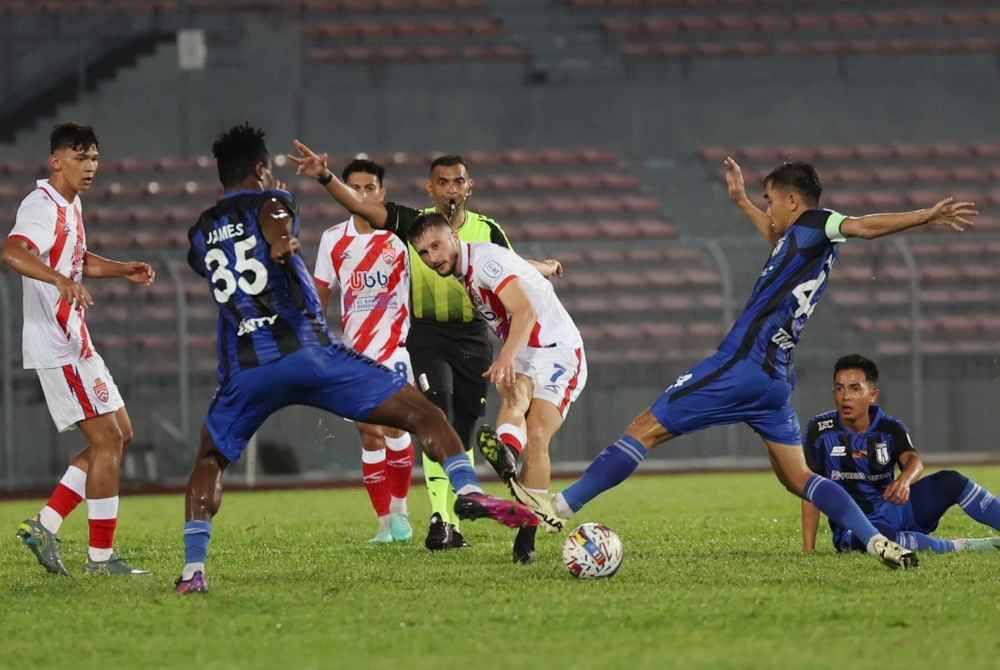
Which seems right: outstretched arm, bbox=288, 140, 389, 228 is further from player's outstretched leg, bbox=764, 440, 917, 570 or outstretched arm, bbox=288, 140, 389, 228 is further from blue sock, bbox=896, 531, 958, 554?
blue sock, bbox=896, 531, 958, 554

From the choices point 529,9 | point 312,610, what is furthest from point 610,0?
point 312,610

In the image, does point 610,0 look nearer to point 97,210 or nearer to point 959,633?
point 97,210

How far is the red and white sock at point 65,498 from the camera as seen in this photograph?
8414 millimetres

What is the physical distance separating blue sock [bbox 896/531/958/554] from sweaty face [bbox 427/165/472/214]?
299 cm

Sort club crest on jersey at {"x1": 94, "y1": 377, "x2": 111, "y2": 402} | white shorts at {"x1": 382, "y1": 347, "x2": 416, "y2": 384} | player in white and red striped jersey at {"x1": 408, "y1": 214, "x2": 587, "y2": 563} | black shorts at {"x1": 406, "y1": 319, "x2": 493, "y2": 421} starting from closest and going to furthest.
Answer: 1. player in white and red striped jersey at {"x1": 408, "y1": 214, "x2": 587, "y2": 563}
2. club crest on jersey at {"x1": 94, "y1": 377, "x2": 111, "y2": 402}
3. black shorts at {"x1": 406, "y1": 319, "x2": 493, "y2": 421}
4. white shorts at {"x1": 382, "y1": 347, "x2": 416, "y2": 384}

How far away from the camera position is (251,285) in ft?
22.6

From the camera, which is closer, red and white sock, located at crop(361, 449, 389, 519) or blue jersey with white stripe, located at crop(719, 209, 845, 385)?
blue jersey with white stripe, located at crop(719, 209, 845, 385)

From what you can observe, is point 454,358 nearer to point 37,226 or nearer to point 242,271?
point 37,226

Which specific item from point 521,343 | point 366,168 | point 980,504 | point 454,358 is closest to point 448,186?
point 366,168

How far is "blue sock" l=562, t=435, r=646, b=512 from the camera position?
300 inches

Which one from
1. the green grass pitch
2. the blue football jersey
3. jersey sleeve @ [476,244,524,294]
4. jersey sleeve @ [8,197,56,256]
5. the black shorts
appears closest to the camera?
the green grass pitch

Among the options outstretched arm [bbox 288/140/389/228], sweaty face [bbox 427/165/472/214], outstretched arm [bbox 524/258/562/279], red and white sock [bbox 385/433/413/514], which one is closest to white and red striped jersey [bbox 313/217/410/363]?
red and white sock [bbox 385/433/413/514]

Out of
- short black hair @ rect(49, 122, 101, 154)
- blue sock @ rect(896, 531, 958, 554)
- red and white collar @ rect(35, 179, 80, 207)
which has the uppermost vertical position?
short black hair @ rect(49, 122, 101, 154)

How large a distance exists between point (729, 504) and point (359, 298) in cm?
424
